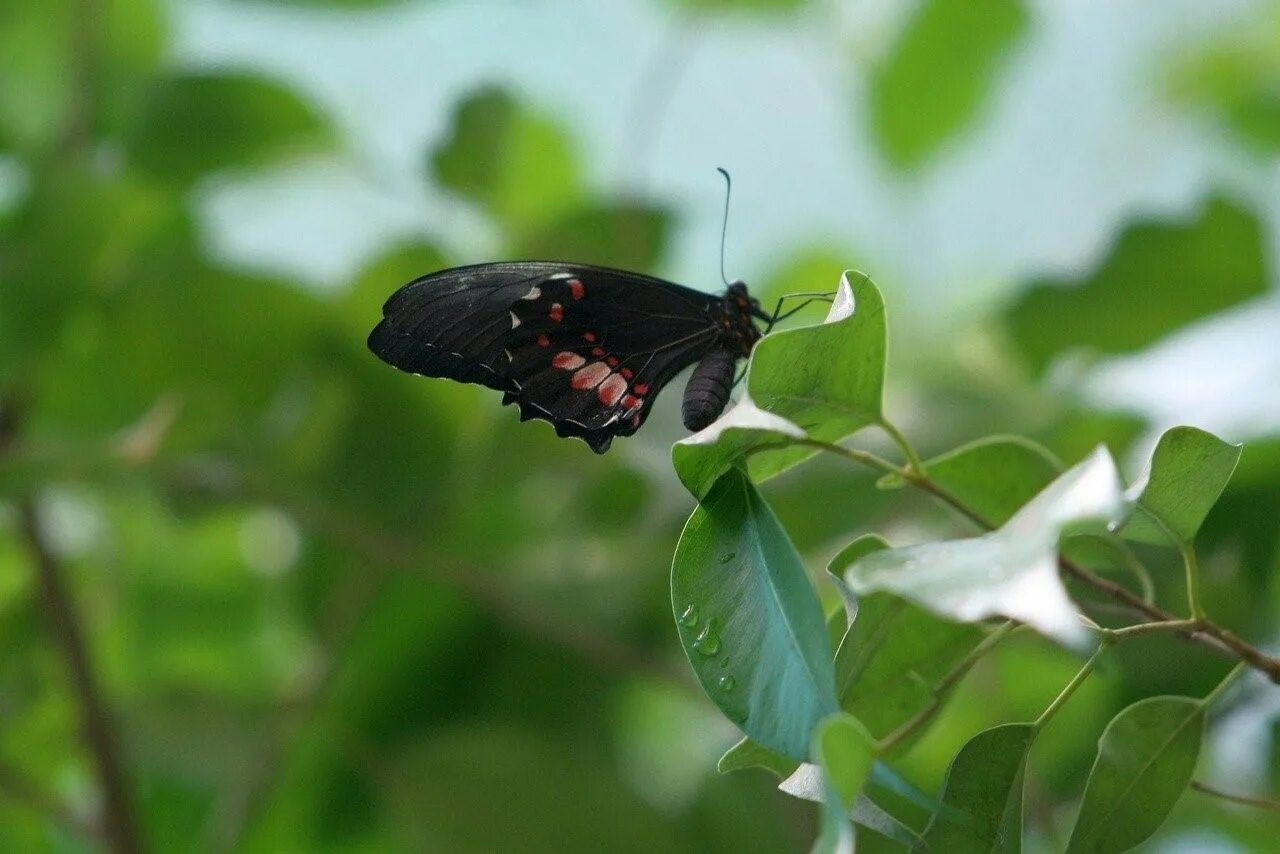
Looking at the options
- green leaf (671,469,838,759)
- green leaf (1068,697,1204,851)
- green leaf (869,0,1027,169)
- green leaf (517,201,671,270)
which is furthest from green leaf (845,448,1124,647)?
green leaf (869,0,1027,169)

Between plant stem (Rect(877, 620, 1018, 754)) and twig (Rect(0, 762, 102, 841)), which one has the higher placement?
plant stem (Rect(877, 620, 1018, 754))

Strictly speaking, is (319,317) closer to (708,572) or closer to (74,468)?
(74,468)

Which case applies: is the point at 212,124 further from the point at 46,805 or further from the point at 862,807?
the point at 862,807

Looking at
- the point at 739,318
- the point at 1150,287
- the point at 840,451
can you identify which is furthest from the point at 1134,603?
the point at 1150,287

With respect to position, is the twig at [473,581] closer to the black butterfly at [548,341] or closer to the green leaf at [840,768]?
the black butterfly at [548,341]

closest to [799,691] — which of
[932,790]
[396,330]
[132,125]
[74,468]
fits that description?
[396,330]

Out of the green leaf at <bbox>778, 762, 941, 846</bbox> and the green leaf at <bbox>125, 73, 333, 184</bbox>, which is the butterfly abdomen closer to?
the green leaf at <bbox>778, 762, 941, 846</bbox>
